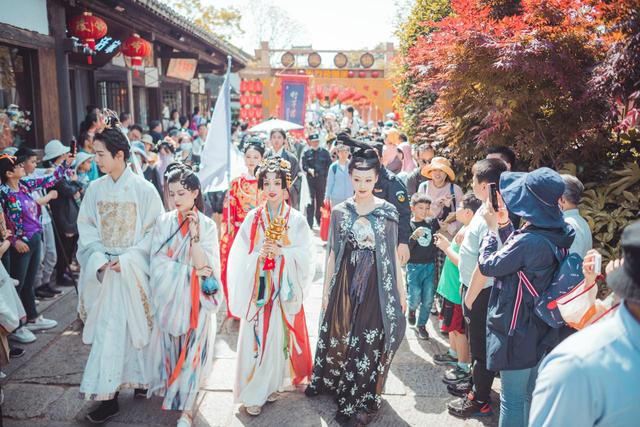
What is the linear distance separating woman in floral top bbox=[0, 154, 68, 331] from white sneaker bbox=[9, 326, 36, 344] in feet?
0.64

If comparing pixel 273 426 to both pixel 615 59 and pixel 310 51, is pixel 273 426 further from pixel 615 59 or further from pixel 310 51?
pixel 310 51

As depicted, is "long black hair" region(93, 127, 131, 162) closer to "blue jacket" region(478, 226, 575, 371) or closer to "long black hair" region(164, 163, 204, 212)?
"long black hair" region(164, 163, 204, 212)

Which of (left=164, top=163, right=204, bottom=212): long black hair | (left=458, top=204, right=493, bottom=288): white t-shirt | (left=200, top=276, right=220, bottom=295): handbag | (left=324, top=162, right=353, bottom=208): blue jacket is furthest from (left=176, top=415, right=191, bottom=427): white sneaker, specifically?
(left=324, top=162, right=353, bottom=208): blue jacket

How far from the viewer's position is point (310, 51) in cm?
2673

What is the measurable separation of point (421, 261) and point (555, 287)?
232 cm

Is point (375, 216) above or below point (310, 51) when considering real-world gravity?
below

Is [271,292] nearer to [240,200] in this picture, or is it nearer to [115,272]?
[115,272]

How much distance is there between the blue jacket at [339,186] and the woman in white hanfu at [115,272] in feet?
11.5

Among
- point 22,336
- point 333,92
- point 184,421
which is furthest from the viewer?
point 333,92

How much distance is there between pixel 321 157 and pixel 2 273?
600cm

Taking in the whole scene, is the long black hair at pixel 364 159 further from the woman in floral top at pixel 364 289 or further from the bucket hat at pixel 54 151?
the bucket hat at pixel 54 151

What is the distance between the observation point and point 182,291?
3.52 m

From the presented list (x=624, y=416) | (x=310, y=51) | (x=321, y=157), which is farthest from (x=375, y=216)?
(x=310, y=51)

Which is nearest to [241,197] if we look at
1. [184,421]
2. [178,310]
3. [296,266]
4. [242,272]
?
[242,272]
